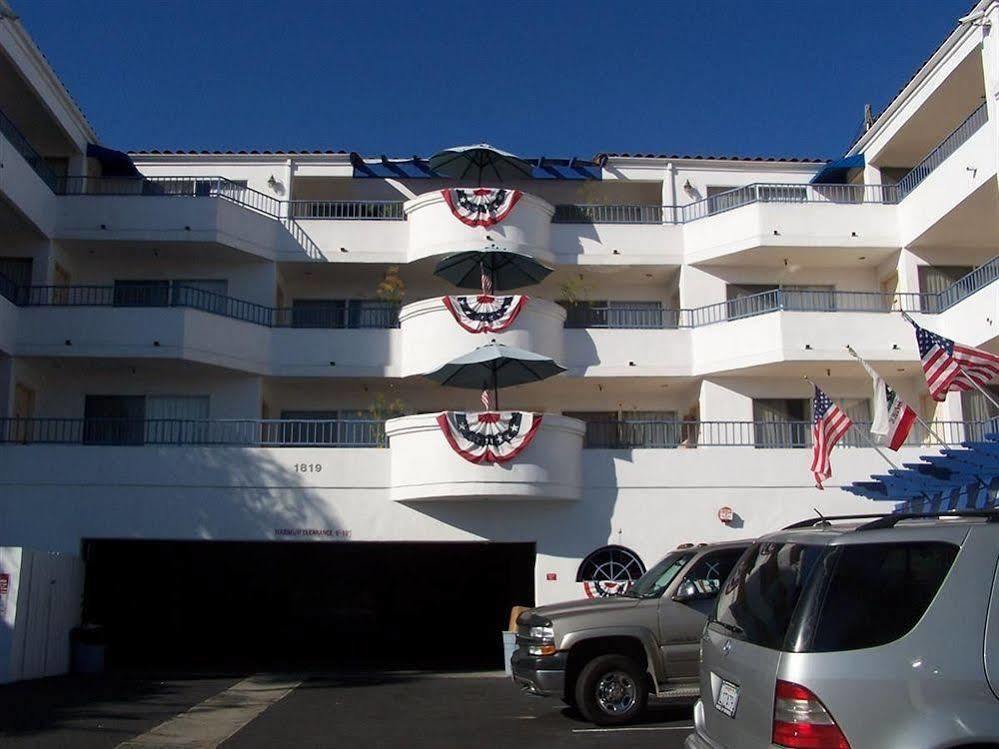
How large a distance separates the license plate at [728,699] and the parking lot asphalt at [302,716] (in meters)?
4.88

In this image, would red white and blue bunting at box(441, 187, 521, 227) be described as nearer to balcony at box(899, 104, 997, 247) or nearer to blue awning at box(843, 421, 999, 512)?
balcony at box(899, 104, 997, 247)

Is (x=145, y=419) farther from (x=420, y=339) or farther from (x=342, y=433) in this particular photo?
(x=420, y=339)

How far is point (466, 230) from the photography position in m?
24.0

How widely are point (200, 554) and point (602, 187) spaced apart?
13918 millimetres

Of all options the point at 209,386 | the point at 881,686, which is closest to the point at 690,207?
the point at 209,386

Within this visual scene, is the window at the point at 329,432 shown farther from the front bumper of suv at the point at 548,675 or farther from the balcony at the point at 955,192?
the balcony at the point at 955,192

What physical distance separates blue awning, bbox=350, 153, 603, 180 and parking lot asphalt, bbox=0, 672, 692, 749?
13311 mm

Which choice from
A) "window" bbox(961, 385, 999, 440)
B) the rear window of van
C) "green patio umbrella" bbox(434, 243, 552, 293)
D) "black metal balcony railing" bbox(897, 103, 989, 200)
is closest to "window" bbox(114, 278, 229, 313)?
"green patio umbrella" bbox(434, 243, 552, 293)

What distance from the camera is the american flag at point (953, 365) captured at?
15328mm

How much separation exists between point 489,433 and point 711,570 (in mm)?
8395

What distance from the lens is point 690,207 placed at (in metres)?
26.0

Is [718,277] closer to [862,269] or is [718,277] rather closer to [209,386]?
[862,269]

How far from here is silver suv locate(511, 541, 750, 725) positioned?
11.8 m

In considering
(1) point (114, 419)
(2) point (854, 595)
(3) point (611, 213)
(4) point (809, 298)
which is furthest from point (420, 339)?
(2) point (854, 595)
